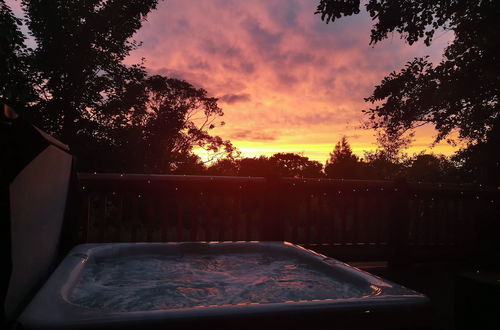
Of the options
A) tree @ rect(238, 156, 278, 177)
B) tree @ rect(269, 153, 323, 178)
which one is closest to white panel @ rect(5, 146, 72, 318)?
tree @ rect(238, 156, 278, 177)

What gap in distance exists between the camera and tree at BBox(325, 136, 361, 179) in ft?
89.7

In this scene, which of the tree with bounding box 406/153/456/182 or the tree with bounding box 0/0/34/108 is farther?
the tree with bounding box 406/153/456/182

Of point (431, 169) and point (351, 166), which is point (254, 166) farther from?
point (431, 169)

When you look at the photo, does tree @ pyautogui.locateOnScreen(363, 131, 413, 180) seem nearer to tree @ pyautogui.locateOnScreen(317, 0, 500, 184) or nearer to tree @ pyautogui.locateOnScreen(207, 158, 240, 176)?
tree @ pyautogui.locateOnScreen(317, 0, 500, 184)

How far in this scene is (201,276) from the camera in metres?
2.71

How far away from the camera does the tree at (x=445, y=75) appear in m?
5.93

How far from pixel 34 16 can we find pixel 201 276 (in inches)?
429

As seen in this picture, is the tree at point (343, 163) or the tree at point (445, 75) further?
the tree at point (343, 163)

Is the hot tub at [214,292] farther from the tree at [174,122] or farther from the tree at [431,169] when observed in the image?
the tree at [174,122]

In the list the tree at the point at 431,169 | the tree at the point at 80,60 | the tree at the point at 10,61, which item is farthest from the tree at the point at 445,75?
the tree at the point at 80,60

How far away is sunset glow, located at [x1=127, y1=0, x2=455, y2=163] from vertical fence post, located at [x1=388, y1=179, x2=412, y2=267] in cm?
267

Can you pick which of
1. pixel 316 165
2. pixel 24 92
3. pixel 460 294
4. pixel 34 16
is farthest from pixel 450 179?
pixel 316 165

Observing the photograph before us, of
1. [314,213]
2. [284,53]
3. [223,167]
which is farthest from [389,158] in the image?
[314,213]

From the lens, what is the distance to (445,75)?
314 inches
